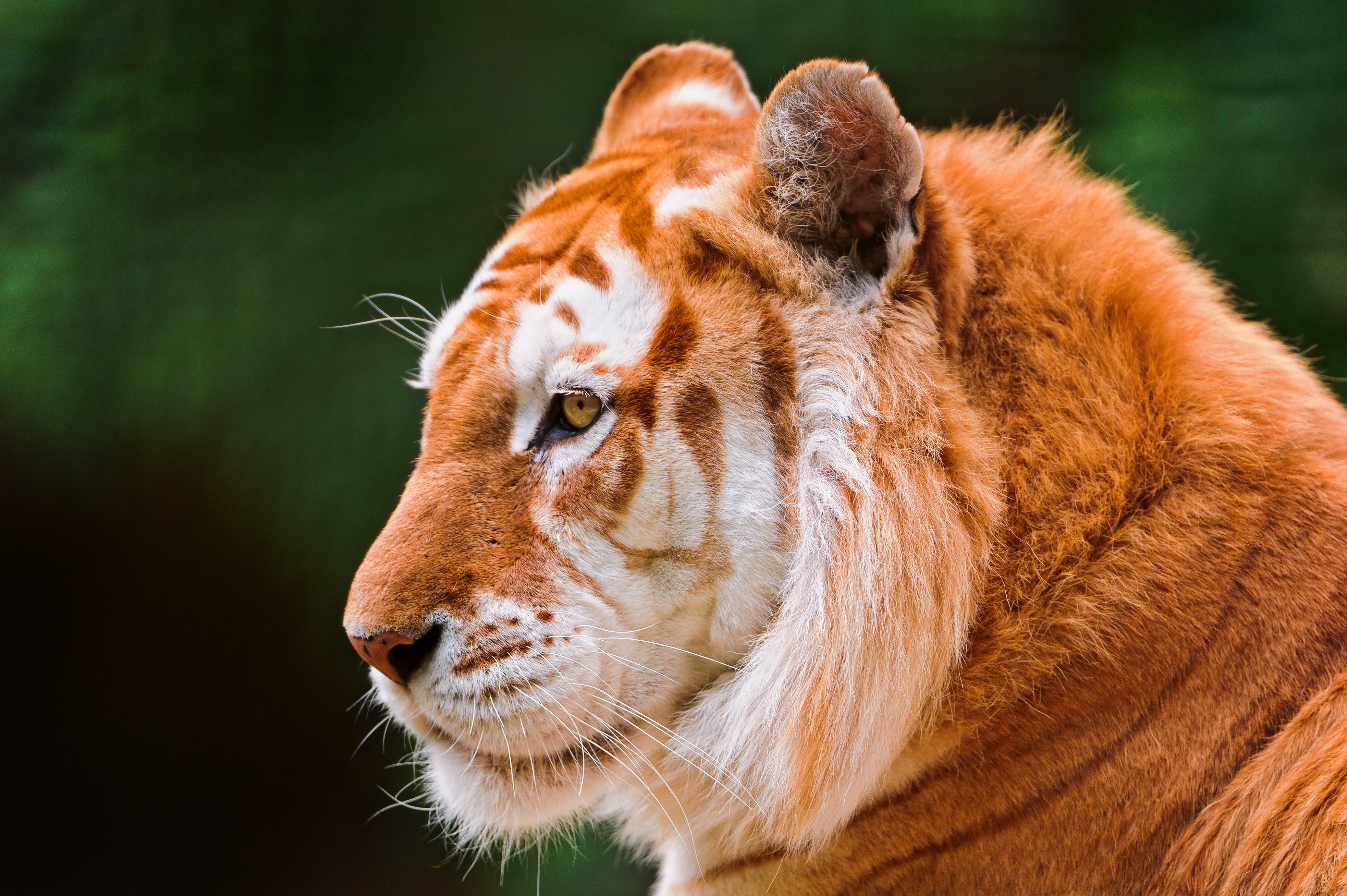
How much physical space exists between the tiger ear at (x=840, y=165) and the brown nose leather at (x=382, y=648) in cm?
53

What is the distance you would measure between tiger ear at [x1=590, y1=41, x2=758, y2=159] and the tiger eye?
542 mm

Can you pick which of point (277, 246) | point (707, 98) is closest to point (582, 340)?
point (707, 98)

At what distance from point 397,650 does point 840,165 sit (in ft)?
2.02

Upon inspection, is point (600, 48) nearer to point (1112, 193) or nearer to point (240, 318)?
point (240, 318)

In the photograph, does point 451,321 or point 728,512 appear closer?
point 728,512

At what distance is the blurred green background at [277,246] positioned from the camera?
1.89 metres

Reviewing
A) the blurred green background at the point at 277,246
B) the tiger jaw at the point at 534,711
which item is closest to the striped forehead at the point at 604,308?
the tiger jaw at the point at 534,711

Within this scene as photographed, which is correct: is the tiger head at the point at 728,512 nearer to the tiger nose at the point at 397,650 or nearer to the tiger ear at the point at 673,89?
the tiger nose at the point at 397,650

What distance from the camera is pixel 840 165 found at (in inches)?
38.2

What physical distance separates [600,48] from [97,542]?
141 centimetres

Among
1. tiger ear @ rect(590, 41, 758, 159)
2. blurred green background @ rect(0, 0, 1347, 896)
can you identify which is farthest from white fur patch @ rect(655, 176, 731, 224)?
blurred green background @ rect(0, 0, 1347, 896)

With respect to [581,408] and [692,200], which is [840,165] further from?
[581,408]

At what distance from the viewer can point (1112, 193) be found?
1.16 m

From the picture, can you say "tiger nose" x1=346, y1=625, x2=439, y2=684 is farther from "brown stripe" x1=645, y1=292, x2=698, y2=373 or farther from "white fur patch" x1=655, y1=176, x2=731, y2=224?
"white fur patch" x1=655, y1=176, x2=731, y2=224
